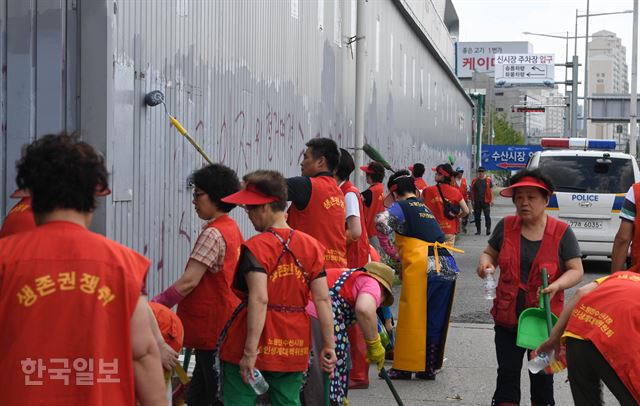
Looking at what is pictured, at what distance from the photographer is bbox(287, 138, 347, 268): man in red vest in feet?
23.2

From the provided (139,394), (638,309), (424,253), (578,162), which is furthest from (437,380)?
(578,162)

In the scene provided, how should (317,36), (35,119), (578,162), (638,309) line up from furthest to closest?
(578,162) → (317,36) → (35,119) → (638,309)

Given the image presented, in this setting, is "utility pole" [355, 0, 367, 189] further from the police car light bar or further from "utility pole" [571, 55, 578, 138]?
"utility pole" [571, 55, 578, 138]

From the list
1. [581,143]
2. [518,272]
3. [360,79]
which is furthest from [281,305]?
[581,143]

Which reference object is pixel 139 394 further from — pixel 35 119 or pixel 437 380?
pixel 437 380

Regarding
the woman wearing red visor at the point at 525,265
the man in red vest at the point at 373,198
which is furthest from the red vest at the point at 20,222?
the man in red vest at the point at 373,198

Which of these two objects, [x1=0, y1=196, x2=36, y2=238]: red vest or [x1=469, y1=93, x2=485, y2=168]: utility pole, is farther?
[x1=469, y1=93, x2=485, y2=168]: utility pole

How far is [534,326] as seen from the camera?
6.05 meters

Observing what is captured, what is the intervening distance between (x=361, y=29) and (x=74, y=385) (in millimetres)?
12244

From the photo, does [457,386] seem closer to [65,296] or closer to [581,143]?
[65,296]

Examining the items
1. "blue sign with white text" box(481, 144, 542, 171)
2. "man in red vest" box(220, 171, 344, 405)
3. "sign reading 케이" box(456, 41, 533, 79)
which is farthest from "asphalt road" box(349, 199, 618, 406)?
"sign reading 케이" box(456, 41, 533, 79)

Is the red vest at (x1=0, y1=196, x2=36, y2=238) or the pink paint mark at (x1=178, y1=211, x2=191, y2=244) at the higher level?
the red vest at (x1=0, y1=196, x2=36, y2=238)

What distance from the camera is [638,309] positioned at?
442cm

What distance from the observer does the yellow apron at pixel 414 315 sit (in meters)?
8.45
